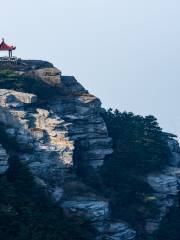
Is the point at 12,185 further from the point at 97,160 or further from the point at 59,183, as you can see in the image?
the point at 97,160

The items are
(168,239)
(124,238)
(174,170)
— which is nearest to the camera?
(124,238)

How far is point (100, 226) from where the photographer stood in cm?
2828

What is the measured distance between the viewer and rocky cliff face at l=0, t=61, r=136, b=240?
2862cm

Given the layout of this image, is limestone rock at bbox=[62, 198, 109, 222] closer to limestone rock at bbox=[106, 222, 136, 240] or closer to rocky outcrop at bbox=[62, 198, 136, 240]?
rocky outcrop at bbox=[62, 198, 136, 240]

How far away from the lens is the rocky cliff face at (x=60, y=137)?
93.9 ft

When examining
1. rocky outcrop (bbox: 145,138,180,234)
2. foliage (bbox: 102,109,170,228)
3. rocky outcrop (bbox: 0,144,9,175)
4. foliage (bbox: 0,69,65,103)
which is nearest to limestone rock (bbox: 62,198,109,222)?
foliage (bbox: 102,109,170,228)

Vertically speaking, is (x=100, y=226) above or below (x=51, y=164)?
below

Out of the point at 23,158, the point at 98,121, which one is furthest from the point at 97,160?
the point at 23,158

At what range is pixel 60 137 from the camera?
3008 cm

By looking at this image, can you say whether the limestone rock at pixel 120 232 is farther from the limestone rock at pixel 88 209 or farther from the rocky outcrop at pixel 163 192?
the rocky outcrop at pixel 163 192

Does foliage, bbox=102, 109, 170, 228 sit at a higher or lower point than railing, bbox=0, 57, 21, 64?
lower

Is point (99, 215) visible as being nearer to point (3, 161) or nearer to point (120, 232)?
point (120, 232)

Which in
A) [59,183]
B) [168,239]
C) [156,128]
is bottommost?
[168,239]

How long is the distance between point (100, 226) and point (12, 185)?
161 inches
